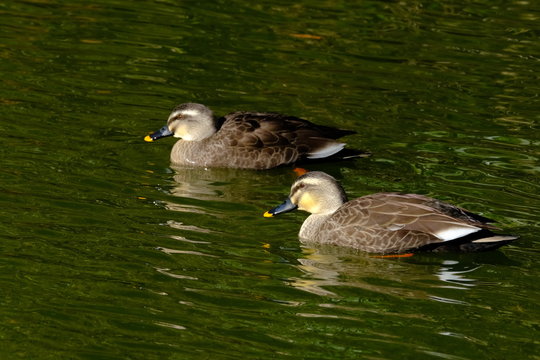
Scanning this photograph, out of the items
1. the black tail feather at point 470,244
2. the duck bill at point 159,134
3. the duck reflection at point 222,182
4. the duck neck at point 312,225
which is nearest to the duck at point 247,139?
the duck bill at point 159,134

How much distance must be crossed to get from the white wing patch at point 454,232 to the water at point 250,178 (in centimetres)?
28

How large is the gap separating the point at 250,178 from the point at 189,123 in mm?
1137

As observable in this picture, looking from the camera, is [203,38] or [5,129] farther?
[203,38]

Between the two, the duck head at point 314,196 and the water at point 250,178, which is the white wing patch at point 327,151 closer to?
the water at point 250,178

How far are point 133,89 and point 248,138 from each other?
2.38 metres

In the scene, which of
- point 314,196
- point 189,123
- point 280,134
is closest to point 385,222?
point 314,196

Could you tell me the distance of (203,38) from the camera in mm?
18266

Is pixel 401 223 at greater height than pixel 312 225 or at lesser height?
greater

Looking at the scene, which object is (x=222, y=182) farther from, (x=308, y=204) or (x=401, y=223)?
(x=401, y=223)

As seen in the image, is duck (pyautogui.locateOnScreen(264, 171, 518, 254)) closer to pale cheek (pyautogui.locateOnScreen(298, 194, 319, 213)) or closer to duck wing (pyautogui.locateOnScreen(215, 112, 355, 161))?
pale cheek (pyautogui.locateOnScreen(298, 194, 319, 213))

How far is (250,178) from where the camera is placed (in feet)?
44.6

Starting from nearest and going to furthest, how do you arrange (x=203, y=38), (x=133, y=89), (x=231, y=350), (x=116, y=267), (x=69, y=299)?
(x=231, y=350), (x=69, y=299), (x=116, y=267), (x=133, y=89), (x=203, y=38)

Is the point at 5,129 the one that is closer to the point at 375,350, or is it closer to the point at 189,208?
the point at 189,208

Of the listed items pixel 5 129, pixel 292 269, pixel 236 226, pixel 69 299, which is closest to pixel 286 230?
pixel 236 226
